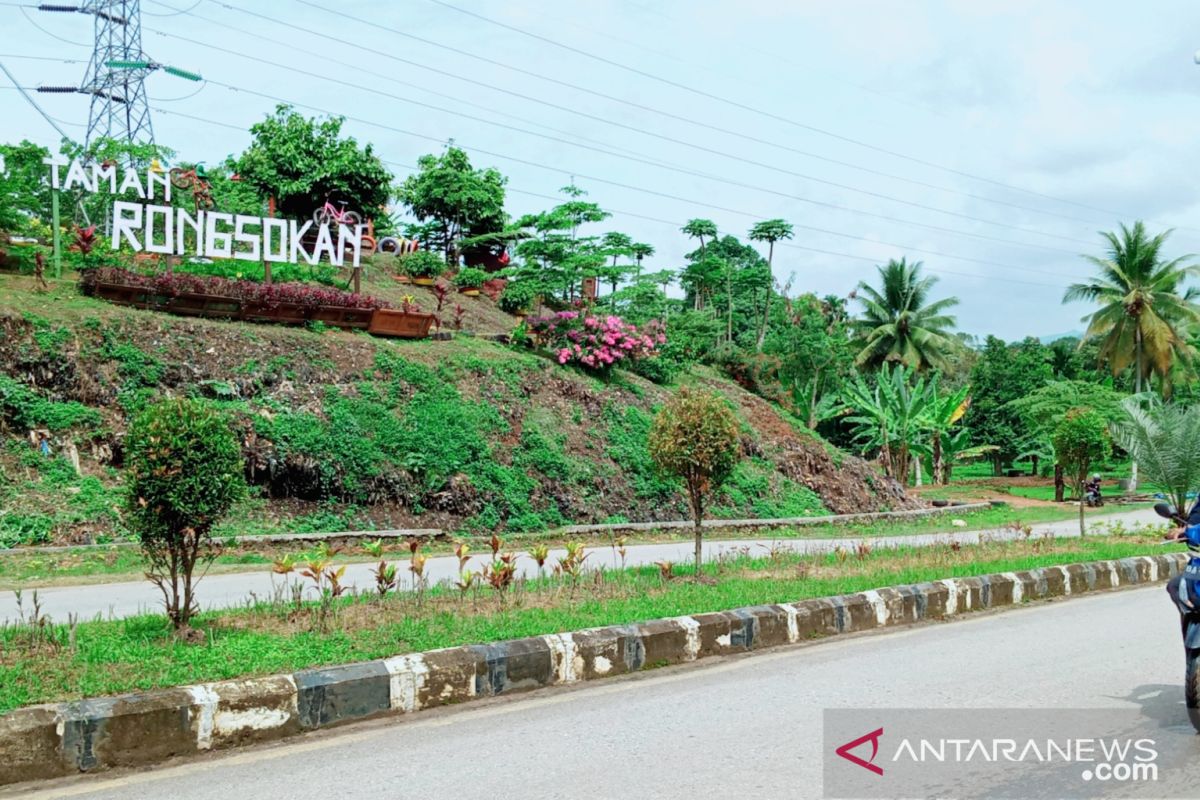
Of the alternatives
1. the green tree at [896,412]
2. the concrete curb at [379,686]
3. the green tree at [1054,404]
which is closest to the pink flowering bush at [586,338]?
the green tree at [896,412]

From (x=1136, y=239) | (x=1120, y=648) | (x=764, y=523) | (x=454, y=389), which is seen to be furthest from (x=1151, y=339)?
(x=1120, y=648)

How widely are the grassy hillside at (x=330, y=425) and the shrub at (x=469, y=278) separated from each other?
874 cm

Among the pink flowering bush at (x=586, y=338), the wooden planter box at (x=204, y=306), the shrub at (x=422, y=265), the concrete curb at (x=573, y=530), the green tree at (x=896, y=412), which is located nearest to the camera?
the concrete curb at (x=573, y=530)

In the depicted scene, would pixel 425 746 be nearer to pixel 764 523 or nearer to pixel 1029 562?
pixel 1029 562

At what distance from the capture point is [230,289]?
70.7ft

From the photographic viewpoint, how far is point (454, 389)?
22281 mm

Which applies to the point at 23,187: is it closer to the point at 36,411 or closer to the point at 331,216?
the point at 331,216

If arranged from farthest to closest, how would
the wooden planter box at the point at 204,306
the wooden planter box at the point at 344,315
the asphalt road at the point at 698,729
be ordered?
the wooden planter box at the point at 344,315
the wooden planter box at the point at 204,306
the asphalt road at the point at 698,729

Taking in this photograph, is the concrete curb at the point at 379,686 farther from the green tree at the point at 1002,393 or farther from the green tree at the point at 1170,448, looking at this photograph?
the green tree at the point at 1002,393

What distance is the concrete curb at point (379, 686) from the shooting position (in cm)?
533

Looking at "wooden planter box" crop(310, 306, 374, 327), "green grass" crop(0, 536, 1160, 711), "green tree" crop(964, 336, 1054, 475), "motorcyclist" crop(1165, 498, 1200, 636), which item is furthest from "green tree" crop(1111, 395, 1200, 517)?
"green tree" crop(964, 336, 1054, 475)

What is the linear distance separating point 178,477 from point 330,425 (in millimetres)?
12317

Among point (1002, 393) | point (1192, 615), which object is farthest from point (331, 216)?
point (1002, 393)

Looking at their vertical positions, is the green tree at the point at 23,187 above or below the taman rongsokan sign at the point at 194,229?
above
